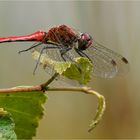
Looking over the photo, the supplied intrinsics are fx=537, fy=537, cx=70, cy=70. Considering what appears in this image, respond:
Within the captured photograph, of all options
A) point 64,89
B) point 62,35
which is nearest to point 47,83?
point 64,89

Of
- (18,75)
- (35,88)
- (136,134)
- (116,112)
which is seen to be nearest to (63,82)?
(35,88)

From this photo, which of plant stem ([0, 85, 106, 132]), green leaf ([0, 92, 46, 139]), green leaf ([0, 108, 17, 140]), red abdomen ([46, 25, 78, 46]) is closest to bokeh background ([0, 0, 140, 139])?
red abdomen ([46, 25, 78, 46])

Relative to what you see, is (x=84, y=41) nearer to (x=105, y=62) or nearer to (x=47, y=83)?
(x=105, y=62)

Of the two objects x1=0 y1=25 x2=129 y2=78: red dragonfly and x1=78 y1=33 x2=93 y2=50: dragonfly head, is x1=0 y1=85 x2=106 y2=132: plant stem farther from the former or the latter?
x1=78 y1=33 x2=93 y2=50: dragonfly head

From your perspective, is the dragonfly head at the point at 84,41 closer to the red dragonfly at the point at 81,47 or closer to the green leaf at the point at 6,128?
the red dragonfly at the point at 81,47

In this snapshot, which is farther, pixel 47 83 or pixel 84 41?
pixel 84 41

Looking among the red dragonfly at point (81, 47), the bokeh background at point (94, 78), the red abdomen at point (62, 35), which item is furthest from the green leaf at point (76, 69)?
A: the bokeh background at point (94, 78)
